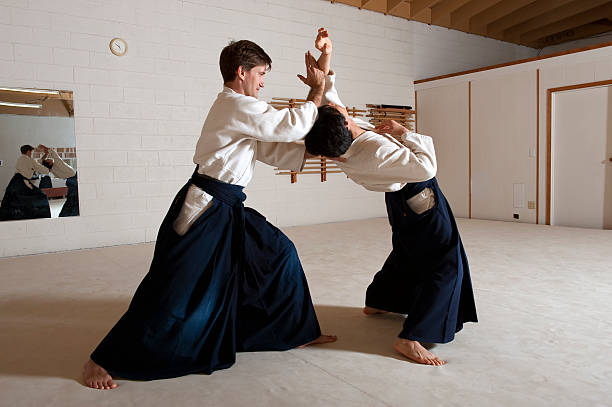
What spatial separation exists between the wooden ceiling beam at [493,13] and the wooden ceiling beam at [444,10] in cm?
61

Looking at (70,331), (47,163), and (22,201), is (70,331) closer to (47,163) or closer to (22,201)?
(22,201)

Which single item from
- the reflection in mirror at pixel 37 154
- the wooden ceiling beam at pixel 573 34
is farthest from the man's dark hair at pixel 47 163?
the wooden ceiling beam at pixel 573 34

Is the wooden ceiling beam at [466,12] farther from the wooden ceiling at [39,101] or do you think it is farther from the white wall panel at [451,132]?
the wooden ceiling at [39,101]

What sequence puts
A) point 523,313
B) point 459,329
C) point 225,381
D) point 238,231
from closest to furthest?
point 225,381 → point 238,231 → point 459,329 → point 523,313

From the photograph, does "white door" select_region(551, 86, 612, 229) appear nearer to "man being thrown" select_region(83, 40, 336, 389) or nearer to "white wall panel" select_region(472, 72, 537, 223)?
→ "white wall panel" select_region(472, 72, 537, 223)

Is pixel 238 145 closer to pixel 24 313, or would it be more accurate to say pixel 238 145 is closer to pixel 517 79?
pixel 24 313

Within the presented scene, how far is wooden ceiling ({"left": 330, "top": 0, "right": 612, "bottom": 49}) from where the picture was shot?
764 centimetres

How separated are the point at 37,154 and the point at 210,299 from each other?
13.2 feet

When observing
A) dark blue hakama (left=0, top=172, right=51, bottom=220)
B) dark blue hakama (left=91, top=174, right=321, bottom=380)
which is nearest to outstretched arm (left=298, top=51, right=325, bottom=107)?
dark blue hakama (left=91, top=174, right=321, bottom=380)

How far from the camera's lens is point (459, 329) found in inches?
91.4

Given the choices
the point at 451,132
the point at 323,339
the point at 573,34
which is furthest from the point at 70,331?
the point at 573,34

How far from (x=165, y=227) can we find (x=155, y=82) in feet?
Result: 13.6

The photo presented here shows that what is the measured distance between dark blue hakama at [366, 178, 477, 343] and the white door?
504cm

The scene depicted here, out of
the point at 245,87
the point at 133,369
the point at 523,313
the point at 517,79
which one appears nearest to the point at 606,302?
the point at 523,313
